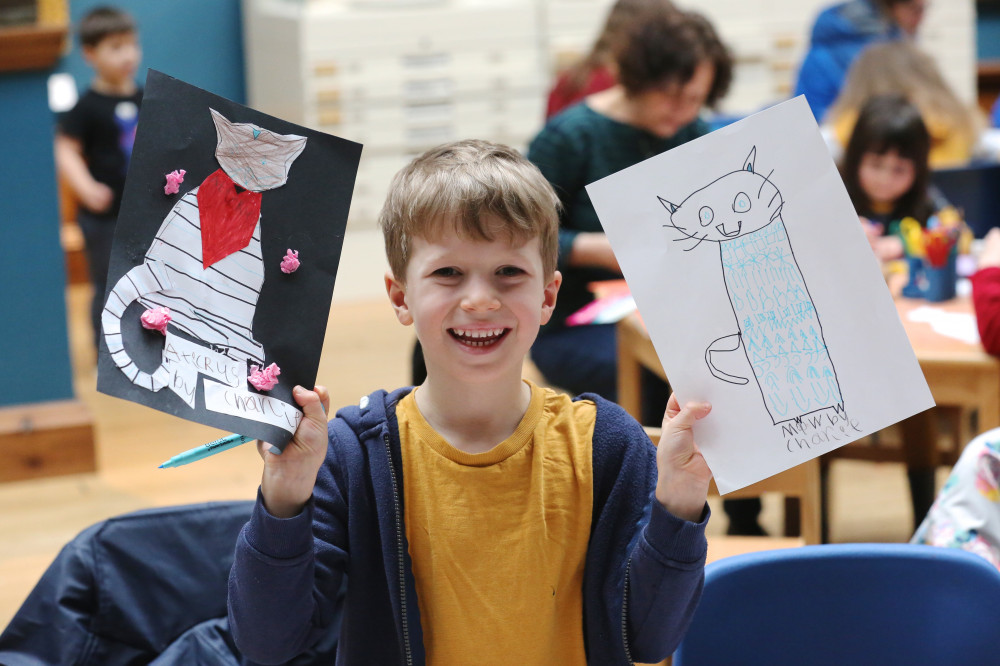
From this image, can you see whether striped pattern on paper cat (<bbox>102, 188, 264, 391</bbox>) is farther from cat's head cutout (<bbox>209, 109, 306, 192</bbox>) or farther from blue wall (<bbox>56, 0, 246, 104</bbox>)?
blue wall (<bbox>56, 0, 246, 104</bbox>)

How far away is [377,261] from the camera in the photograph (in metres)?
5.84

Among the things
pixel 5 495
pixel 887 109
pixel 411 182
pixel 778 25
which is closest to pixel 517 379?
pixel 411 182

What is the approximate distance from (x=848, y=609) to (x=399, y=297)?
58 cm

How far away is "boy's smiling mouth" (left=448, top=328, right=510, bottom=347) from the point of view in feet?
3.49

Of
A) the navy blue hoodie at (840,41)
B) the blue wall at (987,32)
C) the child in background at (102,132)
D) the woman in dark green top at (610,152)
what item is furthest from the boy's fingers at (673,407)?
the blue wall at (987,32)

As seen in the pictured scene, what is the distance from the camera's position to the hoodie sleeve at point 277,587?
3.19 ft

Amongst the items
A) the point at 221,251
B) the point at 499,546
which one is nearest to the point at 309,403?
the point at 221,251

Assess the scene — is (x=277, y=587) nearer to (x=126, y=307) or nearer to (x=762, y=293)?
(x=126, y=307)

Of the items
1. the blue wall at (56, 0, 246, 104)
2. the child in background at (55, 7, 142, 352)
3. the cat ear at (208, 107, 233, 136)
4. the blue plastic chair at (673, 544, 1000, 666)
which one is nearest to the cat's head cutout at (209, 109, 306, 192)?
the cat ear at (208, 107, 233, 136)

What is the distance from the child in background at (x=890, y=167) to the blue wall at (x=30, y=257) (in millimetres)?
2260

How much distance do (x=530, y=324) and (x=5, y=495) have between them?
260 centimetres

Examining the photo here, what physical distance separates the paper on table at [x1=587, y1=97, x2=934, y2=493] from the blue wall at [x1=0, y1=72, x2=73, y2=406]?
2.70m

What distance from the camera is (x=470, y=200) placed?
3.45ft

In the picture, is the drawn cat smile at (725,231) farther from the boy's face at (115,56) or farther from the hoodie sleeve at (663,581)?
the boy's face at (115,56)
